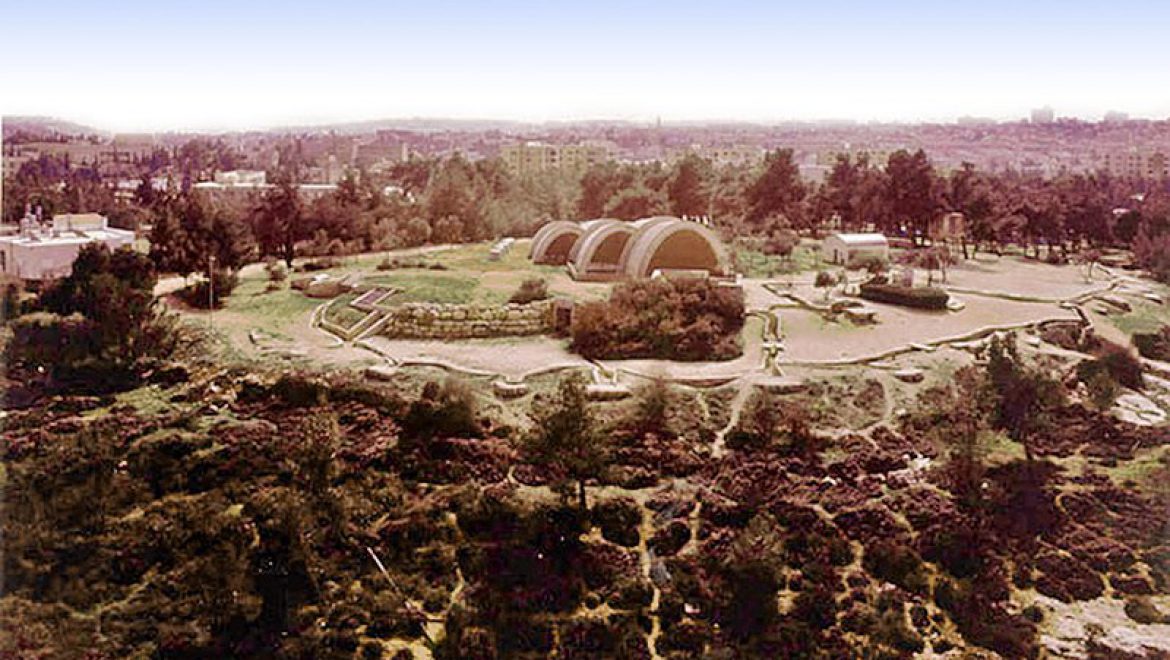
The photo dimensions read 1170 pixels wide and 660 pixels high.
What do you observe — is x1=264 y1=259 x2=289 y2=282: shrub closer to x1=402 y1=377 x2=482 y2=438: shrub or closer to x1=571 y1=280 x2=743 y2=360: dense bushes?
x1=571 y1=280 x2=743 y2=360: dense bushes

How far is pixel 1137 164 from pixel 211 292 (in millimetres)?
47546

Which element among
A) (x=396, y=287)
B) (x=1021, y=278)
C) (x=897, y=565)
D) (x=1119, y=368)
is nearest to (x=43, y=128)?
(x=396, y=287)

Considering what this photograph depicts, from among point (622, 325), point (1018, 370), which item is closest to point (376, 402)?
point (622, 325)

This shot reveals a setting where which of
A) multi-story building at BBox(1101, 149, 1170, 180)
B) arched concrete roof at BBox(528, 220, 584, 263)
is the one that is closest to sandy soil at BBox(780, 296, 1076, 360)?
arched concrete roof at BBox(528, 220, 584, 263)

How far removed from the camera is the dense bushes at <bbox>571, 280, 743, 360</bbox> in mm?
16984

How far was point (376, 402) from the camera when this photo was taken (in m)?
14.9

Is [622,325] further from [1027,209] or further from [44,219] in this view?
[44,219]

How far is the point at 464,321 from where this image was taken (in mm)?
18406

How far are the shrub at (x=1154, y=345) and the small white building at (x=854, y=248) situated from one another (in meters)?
8.32

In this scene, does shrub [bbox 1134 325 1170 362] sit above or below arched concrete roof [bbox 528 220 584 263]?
below

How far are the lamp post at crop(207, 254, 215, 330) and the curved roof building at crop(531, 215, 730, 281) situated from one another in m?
8.13

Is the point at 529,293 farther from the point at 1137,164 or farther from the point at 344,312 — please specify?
the point at 1137,164

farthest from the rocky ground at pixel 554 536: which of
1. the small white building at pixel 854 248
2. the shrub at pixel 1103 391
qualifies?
the small white building at pixel 854 248

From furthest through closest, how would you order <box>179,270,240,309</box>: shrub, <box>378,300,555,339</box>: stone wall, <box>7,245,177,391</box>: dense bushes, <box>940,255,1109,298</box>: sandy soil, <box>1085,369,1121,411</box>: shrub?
<box>940,255,1109,298</box>: sandy soil < <box>179,270,240,309</box>: shrub < <box>378,300,555,339</box>: stone wall < <box>7,245,177,391</box>: dense bushes < <box>1085,369,1121,411</box>: shrub
